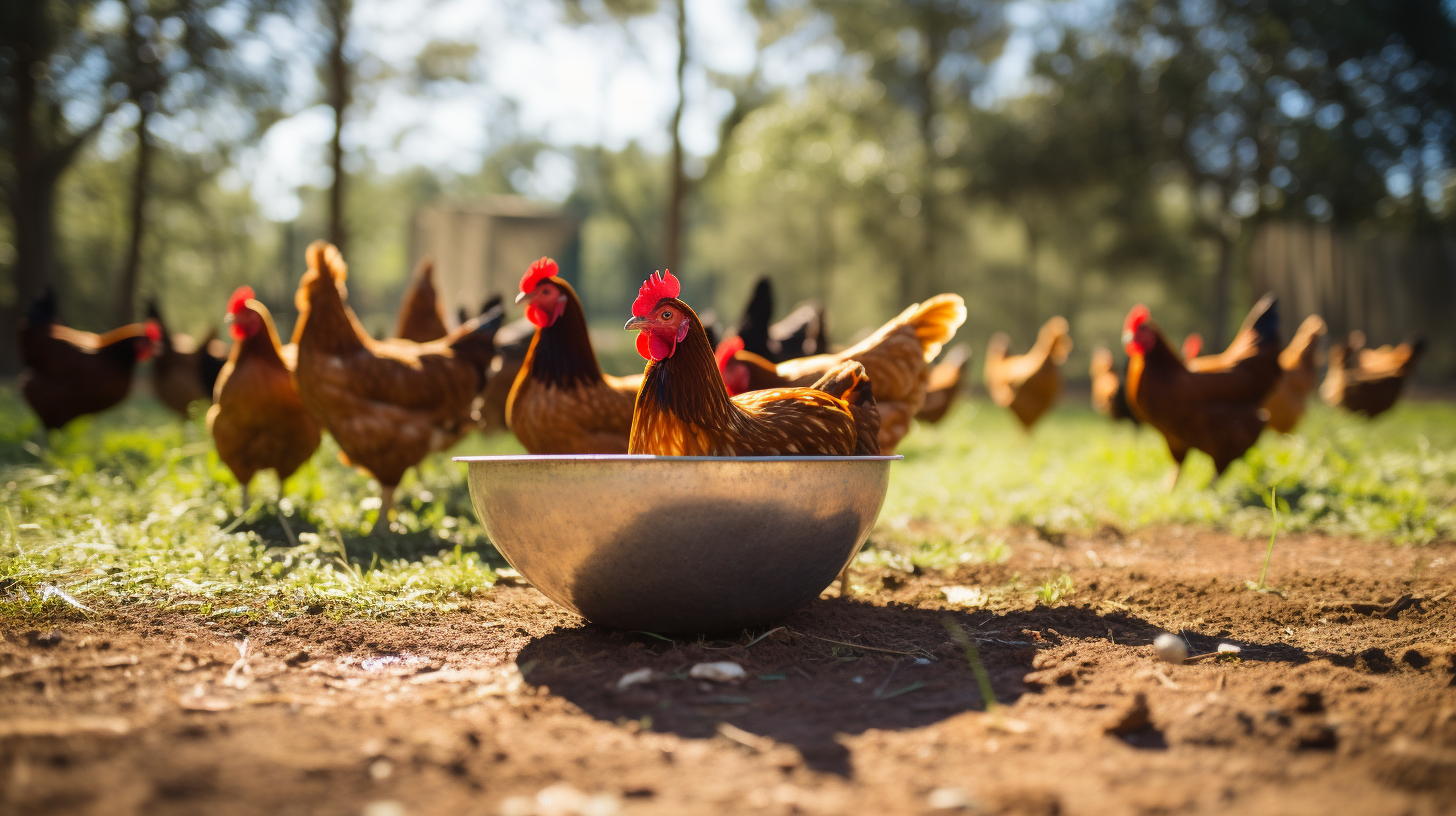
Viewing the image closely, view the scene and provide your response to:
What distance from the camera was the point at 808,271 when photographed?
3209cm

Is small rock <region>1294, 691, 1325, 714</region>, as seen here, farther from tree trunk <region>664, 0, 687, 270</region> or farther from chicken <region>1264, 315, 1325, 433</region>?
tree trunk <region>664, 0, 687, 270</region>

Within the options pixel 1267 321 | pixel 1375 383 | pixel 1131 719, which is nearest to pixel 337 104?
pixel 1267 321

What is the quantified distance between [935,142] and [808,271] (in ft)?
33.2

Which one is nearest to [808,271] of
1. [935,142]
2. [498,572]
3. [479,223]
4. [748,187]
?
[748,187]

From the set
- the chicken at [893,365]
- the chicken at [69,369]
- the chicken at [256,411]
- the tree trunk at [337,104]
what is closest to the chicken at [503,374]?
the chicken at [256,411]

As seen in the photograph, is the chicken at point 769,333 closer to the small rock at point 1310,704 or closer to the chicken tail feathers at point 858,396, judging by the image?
the chicken tail feathers at point 858,396

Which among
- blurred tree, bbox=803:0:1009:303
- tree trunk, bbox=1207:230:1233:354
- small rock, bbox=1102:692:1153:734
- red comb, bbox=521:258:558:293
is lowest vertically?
small rock, bbox=1102:692:1153:734

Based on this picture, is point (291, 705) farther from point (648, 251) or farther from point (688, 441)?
point (648, 251)

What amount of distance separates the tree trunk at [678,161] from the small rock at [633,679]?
14.2 meters

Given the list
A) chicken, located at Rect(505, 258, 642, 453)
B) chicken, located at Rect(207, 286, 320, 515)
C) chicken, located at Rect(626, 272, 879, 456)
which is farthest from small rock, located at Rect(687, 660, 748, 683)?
chicken, located at Rect(207, 286, 320, 515)

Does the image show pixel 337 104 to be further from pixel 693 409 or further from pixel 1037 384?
pixel 693 409

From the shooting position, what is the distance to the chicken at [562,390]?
440 cm

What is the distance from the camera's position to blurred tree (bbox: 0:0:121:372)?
41.4ft

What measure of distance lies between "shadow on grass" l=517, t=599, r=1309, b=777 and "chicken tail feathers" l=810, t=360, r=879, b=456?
690 mm
